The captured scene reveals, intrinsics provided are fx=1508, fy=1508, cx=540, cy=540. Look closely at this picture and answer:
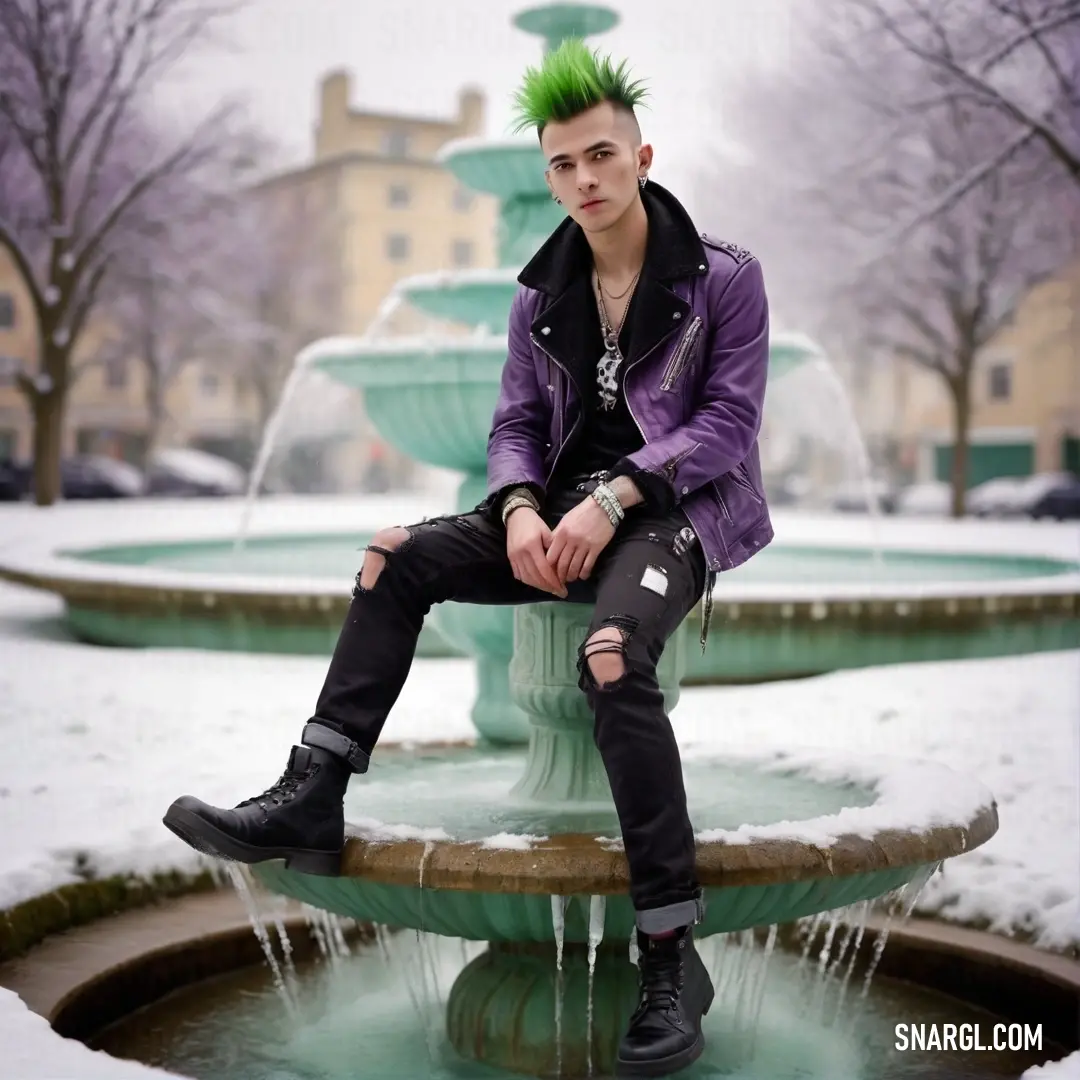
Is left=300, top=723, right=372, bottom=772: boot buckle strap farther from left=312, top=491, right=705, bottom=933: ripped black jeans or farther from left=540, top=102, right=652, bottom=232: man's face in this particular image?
left=540, top=102, right=652, bottom=232: man's face

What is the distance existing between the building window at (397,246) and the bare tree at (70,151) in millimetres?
30030

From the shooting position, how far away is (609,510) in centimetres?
277

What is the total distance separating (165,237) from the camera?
29.2m

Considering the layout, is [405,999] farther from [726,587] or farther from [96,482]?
[96,482]

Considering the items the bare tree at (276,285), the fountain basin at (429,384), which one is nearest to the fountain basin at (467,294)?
the fountain basin at (429,384)

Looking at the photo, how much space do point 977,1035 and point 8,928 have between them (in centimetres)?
244

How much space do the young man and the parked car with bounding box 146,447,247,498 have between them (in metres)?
34.4

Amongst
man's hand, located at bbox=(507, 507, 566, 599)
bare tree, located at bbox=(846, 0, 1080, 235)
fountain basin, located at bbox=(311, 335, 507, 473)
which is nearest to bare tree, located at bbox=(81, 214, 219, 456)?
bare tree, located at bbox=(846, 0, 1080, 235)

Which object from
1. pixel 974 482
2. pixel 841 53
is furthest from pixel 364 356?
pixel 974 482

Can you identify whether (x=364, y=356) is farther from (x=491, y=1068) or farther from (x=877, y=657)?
(x=877, y=657)

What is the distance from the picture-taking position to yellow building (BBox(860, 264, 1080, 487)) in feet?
130

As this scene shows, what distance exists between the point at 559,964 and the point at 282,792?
0.64 m

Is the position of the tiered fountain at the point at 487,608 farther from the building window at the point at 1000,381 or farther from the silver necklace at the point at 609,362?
the building window at the point at 1000,381

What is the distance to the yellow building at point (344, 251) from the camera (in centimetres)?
4788
